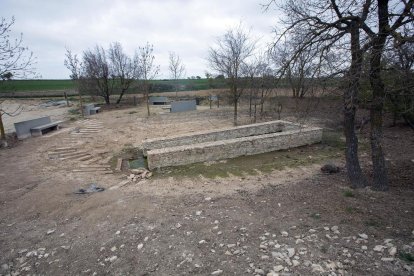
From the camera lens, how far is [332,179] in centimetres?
A: 649

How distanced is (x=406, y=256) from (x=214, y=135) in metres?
7.93

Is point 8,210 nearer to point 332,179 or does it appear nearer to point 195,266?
point 195,266

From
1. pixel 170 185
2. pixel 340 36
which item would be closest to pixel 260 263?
pixel 170 185

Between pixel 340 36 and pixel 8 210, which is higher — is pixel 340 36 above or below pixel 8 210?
above

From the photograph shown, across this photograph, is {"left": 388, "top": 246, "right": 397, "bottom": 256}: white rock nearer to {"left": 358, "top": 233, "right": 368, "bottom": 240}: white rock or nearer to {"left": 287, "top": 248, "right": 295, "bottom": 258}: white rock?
{"left": 358, "top": 233, "right": 368, "bottom": 240}: white rock

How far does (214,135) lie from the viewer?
35.2 feet

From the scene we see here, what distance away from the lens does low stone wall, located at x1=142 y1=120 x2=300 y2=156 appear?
9.88 metres

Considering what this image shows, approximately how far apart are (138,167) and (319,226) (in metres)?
6.30

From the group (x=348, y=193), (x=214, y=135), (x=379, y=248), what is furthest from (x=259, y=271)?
(x=214, y=135)

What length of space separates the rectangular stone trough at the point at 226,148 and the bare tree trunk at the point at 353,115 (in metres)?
2.78

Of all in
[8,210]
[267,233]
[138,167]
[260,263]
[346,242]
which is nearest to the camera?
[260,263]

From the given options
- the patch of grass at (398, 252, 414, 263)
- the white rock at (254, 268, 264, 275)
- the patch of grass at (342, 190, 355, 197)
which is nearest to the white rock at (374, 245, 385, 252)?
the patch of grass at (398, 252, 414, 263)

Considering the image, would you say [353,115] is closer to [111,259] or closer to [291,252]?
[291,252]

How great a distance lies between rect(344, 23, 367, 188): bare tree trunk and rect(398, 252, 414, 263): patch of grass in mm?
2468
